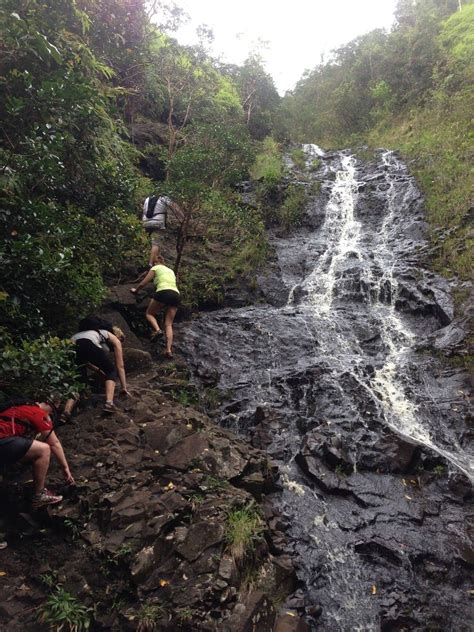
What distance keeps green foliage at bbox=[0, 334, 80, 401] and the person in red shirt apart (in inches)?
9.7

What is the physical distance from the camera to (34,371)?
13.6ft

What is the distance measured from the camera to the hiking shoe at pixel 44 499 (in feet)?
14.7

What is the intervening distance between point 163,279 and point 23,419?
14.7ft

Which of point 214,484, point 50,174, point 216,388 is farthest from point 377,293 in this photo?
point 50,174

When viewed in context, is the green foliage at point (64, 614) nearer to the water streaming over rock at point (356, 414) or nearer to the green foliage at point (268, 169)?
the water streaming over rock at point (356, 414)

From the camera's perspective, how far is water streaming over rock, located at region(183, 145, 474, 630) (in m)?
5.25

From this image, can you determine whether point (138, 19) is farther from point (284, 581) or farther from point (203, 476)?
point (284, 581)

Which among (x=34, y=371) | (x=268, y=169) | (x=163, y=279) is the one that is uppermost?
(x=268, y=169)

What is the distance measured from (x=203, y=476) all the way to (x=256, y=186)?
1451 centimetres

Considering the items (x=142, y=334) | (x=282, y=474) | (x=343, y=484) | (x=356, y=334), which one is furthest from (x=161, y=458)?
(x=356, y=334)

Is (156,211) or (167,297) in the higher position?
(156,211)

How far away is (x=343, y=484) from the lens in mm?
6477

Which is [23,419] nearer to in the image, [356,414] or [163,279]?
[163,279]

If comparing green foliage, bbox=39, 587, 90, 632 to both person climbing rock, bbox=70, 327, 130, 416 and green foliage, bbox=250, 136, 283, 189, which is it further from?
green foliage, bbox=250, 136, 283, 189
